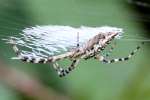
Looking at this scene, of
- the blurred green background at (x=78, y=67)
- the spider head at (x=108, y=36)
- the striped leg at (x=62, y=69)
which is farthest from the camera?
the striped leg at (x=62, y=69)

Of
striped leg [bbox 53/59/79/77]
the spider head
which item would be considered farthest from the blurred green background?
the spider head

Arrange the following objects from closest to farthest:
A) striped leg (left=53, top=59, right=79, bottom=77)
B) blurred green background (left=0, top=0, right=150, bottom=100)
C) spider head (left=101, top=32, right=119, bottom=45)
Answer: spider head (left=101, top=32, right=119, bottom=45) < blurred green background (left=0, top=0, right=150, bottom=100) < striped leg (left=53, top=59, right=79, bottom=77)

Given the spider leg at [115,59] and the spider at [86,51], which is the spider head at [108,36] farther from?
the spider leg at [115,59]

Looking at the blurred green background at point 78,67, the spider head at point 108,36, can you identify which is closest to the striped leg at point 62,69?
the blurred green background at point 78,67

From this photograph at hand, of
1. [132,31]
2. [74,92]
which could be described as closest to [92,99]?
[74,92]

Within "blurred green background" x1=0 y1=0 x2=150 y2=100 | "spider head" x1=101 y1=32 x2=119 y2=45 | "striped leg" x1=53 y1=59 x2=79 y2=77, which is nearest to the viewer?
"spider head" x1=101 y1=32 x2=119 y2=45

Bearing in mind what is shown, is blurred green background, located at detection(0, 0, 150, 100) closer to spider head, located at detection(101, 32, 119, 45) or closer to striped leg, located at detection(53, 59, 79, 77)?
striped leg, located at detection(53, 59, 79, 77)

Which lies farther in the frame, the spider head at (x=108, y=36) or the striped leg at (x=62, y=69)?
the striped leg at (x=62, y=69)

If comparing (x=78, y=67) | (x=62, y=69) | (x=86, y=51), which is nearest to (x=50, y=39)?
(x=86, y=51)
